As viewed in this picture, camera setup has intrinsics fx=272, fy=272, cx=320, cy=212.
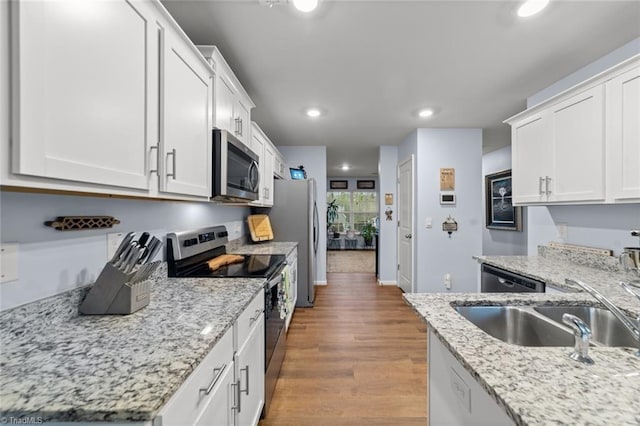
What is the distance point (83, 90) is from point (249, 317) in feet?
3.56

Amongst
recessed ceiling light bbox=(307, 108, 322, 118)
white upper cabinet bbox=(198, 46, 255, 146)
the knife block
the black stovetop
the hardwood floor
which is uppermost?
recessed ceiling light bbox=(307, 108, 322, 118)

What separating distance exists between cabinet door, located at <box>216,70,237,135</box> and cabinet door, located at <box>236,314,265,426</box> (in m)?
1.26

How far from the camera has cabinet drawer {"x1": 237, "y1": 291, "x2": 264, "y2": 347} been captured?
1.21 m

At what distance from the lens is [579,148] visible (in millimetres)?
1888

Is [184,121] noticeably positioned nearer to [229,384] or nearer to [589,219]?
[229,384]

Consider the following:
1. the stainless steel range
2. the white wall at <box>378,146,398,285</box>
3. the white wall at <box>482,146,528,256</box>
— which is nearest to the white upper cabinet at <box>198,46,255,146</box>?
the stainless steel range

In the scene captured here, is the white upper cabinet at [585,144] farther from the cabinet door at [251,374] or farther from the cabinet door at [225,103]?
the cabinet door at [225,103]

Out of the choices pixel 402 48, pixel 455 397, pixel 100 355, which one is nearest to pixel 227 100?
pixel 402 48

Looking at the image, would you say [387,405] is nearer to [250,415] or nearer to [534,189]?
[250,415]

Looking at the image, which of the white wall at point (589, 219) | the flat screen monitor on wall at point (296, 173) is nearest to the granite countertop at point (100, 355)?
the white wall at point (589, 219)

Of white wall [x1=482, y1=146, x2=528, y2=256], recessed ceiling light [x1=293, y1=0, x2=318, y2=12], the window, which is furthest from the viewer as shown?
the window

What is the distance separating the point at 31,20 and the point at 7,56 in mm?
112

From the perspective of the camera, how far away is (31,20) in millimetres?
628

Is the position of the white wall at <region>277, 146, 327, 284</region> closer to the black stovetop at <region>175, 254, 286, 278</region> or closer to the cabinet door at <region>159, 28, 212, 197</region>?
the black stovetop at <region>175, 254, 286, 278</region>
